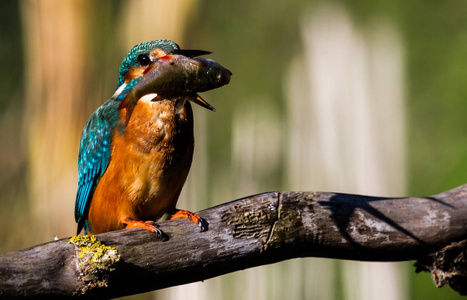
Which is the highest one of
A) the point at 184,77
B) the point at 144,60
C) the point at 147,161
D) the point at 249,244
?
the point at 144,60

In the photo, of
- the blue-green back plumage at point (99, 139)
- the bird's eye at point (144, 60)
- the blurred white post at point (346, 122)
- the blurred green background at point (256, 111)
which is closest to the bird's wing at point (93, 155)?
the blue-green back plumage at point (99, 139)

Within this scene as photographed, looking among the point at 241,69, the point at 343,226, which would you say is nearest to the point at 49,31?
the point at 241,69

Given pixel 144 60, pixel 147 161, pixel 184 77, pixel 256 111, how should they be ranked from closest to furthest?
1. pixel 184 77
2. pixel 147 161
3. pixel 144 60
4. pixel 256 111

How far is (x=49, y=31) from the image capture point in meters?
3.93

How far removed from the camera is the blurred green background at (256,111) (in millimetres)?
3793

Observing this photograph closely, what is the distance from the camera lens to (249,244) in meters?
1.78

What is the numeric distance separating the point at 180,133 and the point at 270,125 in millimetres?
2134

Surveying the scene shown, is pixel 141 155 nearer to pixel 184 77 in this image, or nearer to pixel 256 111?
pixel 184 77

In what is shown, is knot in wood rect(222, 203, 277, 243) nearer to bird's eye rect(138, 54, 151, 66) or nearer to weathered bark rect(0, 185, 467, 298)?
weathered bark rect(0, 185, 467, 298)

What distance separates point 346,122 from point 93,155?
237 centimetres

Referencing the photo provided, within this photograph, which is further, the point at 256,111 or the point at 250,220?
the point at 256,111

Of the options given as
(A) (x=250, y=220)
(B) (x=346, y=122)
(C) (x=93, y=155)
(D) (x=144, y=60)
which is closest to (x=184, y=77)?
(A) (x=250, y=220)

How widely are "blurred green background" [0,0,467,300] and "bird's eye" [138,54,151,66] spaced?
134cm

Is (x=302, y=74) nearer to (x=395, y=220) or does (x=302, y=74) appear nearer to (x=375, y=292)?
(x=375, y=292)
